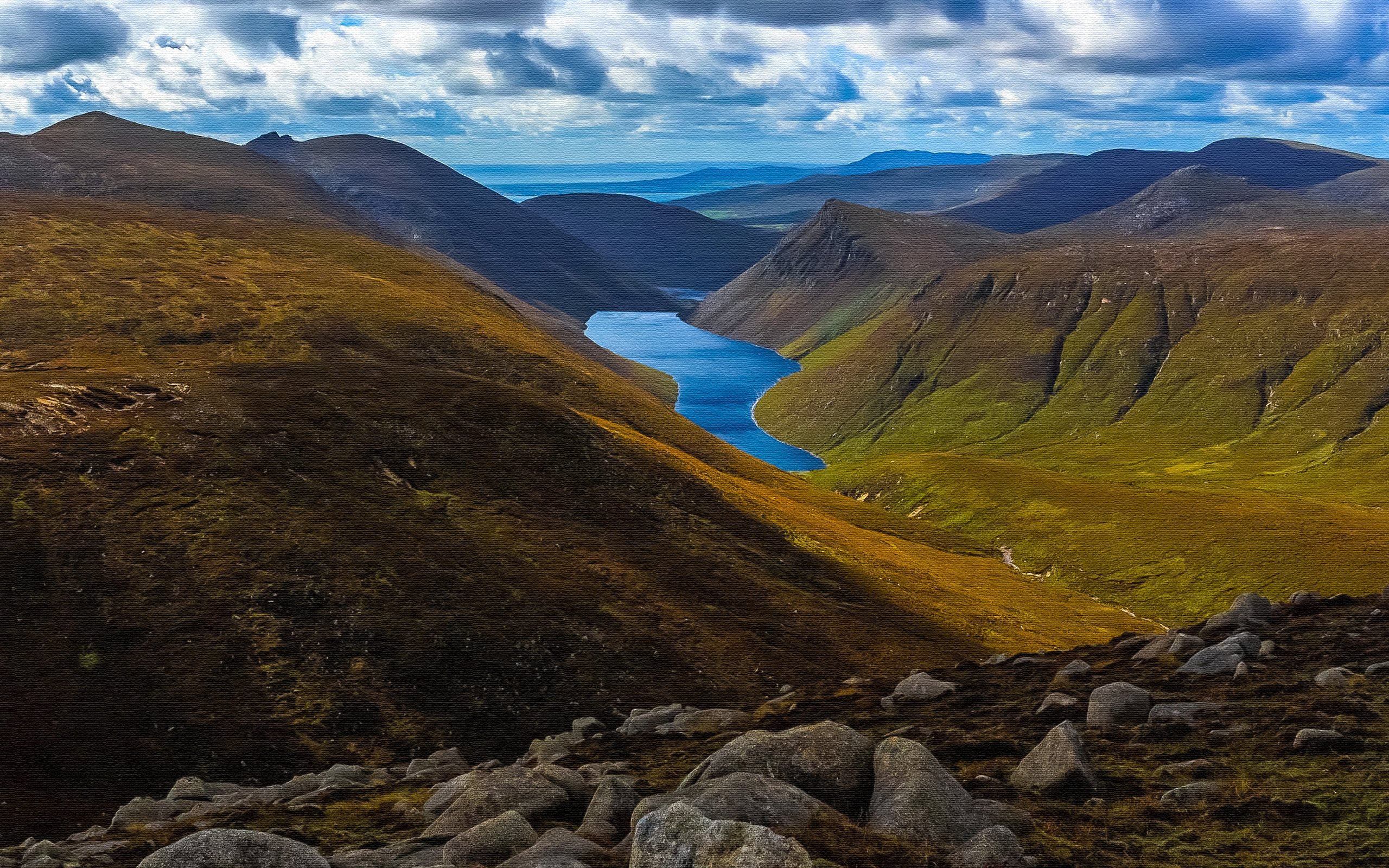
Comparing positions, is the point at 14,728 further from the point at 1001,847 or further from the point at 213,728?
the point at 1001,847

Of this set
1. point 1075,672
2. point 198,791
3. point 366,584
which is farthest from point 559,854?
point 366,584

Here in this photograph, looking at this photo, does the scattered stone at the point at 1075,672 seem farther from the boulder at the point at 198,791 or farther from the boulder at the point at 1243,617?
the boulder at the point at 198,791

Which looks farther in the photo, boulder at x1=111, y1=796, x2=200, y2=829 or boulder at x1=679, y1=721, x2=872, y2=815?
boulder at x1=111, y1=796, x2=200, y2=829

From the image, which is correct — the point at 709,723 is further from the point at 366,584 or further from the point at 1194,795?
the point at 366,584

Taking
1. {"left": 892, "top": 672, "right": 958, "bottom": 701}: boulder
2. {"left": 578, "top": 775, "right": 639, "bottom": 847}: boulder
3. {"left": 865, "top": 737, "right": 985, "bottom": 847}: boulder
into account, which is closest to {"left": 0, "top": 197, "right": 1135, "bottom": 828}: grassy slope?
{"left": 892, "top": 672, "right": 958, "bottom": 701}: boulder

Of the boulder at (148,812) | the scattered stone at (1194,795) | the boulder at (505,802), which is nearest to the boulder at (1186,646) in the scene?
the scattered stone at (1194,795)

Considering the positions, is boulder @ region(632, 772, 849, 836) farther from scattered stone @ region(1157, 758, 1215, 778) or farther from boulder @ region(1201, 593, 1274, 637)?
boulder @ region(1201, 593, 1274, 637)

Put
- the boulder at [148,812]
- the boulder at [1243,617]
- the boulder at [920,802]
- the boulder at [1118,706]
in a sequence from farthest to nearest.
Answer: the boulder at [1243,617] → the boulder at [148,812] → the boulder at [1118,706] → the boulder at [920,802]
